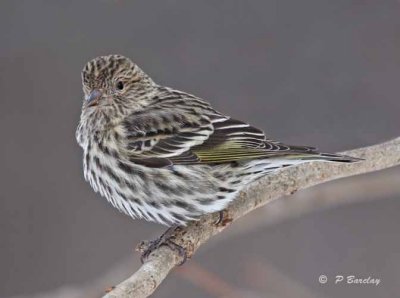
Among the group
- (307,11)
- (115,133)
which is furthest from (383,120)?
(115,133)

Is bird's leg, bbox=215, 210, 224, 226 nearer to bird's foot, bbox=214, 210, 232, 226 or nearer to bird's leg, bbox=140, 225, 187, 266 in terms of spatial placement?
bird's foot, bbox=214, 210, 232, 226

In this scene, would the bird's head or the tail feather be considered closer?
the tail feather

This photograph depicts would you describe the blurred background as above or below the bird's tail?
above

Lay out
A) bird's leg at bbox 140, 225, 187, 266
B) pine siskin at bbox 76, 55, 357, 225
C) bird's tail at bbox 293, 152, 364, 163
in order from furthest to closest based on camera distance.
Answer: pine siskin at bbox 76, 55, 357, 225 < bird's leg at bbox 140, 225, 187, 266 < bird's tail at bbox 293, 152, 364, 163

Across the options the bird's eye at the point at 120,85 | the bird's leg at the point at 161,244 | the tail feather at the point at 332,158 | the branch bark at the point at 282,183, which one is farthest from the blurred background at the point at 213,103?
the tail feather at the point at 332,158

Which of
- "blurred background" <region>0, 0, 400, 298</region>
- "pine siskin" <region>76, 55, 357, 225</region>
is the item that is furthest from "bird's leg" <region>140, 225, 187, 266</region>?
"blurred background" <region>0, 0, 400, 298</region>

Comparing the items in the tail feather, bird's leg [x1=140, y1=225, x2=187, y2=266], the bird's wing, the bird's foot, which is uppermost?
the bird's wing

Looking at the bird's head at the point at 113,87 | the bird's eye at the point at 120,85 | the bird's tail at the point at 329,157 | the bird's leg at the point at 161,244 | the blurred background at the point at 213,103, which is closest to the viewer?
the bird's tail at the point at 329,157

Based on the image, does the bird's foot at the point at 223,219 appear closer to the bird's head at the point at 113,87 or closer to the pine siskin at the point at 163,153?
the pine siskin at the point at 163,153
